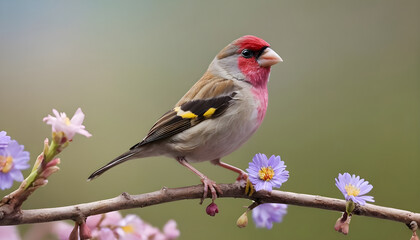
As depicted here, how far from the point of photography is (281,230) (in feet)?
6.52

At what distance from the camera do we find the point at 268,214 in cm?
100

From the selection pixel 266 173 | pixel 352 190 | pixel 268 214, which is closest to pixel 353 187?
pixel 352 190

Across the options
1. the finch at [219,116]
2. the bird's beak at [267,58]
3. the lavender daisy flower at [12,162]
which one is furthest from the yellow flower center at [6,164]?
the bird's beak at [267,58]

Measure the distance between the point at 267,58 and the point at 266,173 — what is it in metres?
0.54

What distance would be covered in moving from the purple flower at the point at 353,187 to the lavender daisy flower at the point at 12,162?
462 millimetres

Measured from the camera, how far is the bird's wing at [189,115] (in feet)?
4.11

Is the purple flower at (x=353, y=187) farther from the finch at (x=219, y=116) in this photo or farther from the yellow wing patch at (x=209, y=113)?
the yellow wing patch at (x=209, y=113)

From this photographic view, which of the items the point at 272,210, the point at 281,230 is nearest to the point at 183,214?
the point at 281,230

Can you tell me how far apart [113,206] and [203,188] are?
23 centimetres

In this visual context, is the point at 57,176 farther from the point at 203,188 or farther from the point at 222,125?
the point at 203,188

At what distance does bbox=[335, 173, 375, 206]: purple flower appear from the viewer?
0.77m

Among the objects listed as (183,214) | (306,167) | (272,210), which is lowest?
(183,214)

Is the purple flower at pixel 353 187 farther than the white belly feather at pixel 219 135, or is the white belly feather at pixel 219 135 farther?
the white belly feather at pixel 219 135

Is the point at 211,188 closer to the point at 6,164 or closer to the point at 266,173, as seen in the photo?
the point at 266,173
